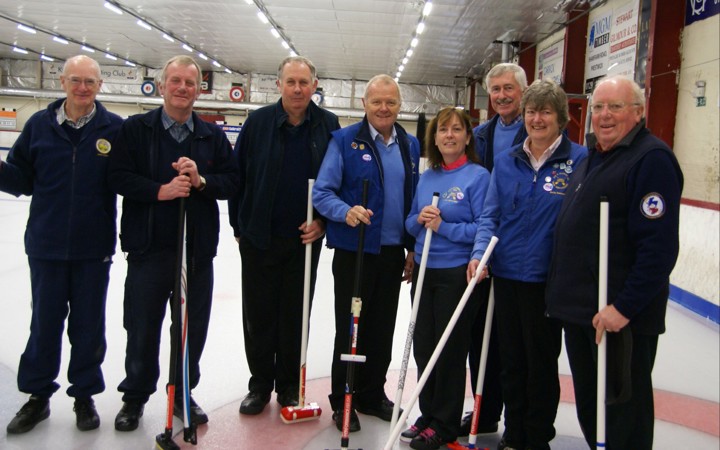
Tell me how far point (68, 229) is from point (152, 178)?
44 centimetres

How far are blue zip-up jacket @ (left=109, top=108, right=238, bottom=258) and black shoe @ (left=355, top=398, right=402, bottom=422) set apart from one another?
1.12 metres

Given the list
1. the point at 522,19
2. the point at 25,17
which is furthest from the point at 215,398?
the point at 25,17

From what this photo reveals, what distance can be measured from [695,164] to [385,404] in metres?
5.09

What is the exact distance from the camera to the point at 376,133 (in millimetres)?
2836

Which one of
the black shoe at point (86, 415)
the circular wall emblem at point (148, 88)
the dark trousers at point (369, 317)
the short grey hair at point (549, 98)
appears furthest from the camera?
the circular wall emblem at point (148, 88)

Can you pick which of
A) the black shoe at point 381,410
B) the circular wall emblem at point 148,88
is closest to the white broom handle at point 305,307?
the black shoe at point 381,410

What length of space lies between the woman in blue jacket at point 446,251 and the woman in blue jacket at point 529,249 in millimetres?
115

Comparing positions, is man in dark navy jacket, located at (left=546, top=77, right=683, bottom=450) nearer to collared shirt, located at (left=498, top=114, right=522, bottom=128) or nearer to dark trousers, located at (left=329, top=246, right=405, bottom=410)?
collared shirt, located at (left=498, top=114, right=522, bottom=128)

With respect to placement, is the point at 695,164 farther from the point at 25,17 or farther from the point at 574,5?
the point at 25,17

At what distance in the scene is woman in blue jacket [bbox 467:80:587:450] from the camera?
2.32 metres

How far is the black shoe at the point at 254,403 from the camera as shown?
2.98 meters

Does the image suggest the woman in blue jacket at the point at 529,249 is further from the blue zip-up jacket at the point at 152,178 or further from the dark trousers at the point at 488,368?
the blue zip-up jacket at the point at 152,178

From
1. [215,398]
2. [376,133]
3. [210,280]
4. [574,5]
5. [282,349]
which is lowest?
[215,398]

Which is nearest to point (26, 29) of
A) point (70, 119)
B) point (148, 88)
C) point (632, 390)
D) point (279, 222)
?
point (148, 88)
